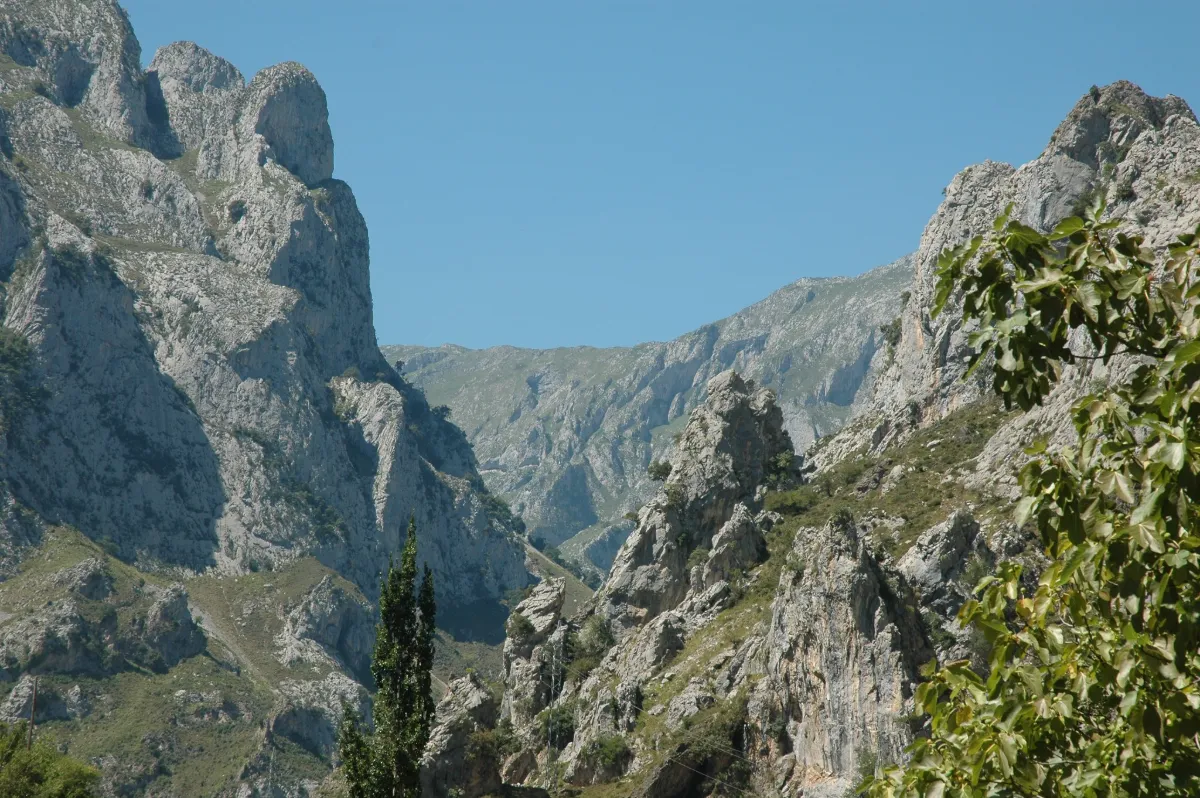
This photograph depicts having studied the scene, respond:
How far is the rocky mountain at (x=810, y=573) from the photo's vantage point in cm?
7225

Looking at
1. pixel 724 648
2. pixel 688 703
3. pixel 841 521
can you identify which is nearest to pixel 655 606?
pixel 724 648

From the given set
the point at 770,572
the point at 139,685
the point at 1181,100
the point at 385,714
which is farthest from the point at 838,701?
the point at 139,685

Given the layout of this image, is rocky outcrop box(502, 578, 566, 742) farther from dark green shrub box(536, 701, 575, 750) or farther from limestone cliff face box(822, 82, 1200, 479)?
limestone cliff face box(822, 82, 1200, 479)

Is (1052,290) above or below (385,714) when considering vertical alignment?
above

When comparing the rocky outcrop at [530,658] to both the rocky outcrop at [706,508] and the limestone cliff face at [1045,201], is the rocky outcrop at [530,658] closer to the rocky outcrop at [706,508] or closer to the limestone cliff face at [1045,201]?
the rocky outcrop at [706,508]

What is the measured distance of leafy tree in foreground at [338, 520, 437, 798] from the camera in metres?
42.6

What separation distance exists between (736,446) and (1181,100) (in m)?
53.5

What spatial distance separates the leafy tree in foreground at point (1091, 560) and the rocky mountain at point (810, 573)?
43158 millimetres

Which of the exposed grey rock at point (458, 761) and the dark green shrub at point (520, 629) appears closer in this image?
the exposed grey rock at point (458, 761)

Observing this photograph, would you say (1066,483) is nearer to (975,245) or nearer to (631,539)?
(975,245)

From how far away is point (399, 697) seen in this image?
45969 mm

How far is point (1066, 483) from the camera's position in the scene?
9438mm

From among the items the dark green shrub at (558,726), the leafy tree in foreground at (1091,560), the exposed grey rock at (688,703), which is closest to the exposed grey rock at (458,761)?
the exposed grey rock at (688,703)

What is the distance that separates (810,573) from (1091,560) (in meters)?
66.8
